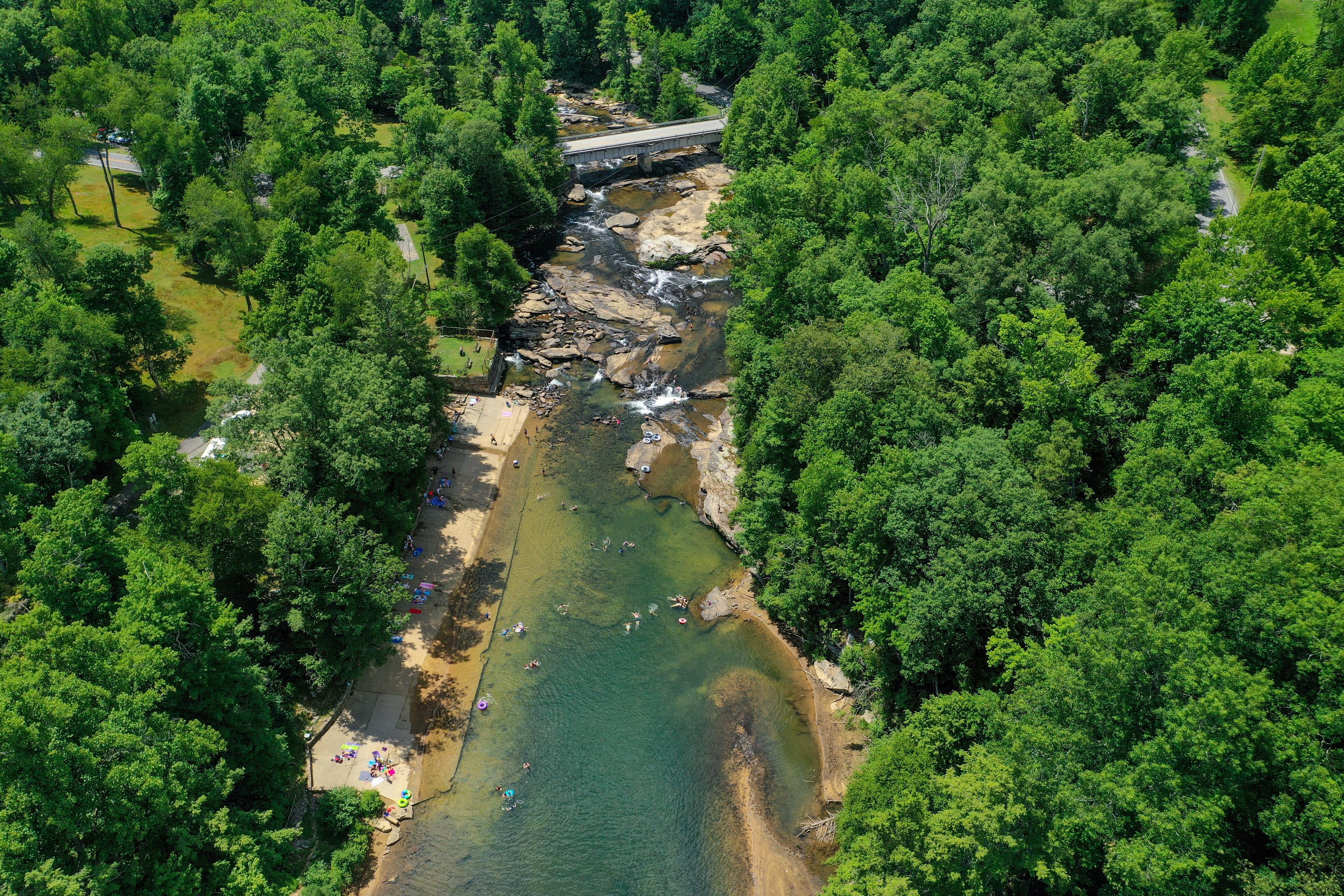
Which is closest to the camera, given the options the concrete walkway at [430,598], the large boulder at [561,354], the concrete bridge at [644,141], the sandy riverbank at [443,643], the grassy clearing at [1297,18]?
the concrete walkway at [430,598]

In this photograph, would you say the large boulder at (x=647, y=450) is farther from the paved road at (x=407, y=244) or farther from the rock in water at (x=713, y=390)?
the paved road at (x=407, y=244)

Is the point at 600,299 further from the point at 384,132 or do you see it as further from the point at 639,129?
the point at 384,132

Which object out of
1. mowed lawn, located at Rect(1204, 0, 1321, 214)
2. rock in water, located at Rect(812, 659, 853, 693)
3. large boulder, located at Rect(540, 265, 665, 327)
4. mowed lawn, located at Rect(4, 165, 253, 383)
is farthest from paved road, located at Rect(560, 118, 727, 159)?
rock in water, located at Rect(812, 659, 853, 693)

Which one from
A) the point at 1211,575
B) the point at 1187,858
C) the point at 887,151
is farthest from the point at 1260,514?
the point at 887,151

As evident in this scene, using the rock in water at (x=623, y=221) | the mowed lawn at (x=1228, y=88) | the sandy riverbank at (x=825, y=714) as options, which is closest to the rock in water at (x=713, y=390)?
the sandy riverbank at (x=825, y=714)

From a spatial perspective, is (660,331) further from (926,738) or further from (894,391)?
(926,738)

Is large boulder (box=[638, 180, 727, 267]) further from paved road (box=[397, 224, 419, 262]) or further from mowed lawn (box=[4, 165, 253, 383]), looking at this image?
mowed lawn (box=[4, 165, 253, 383])
